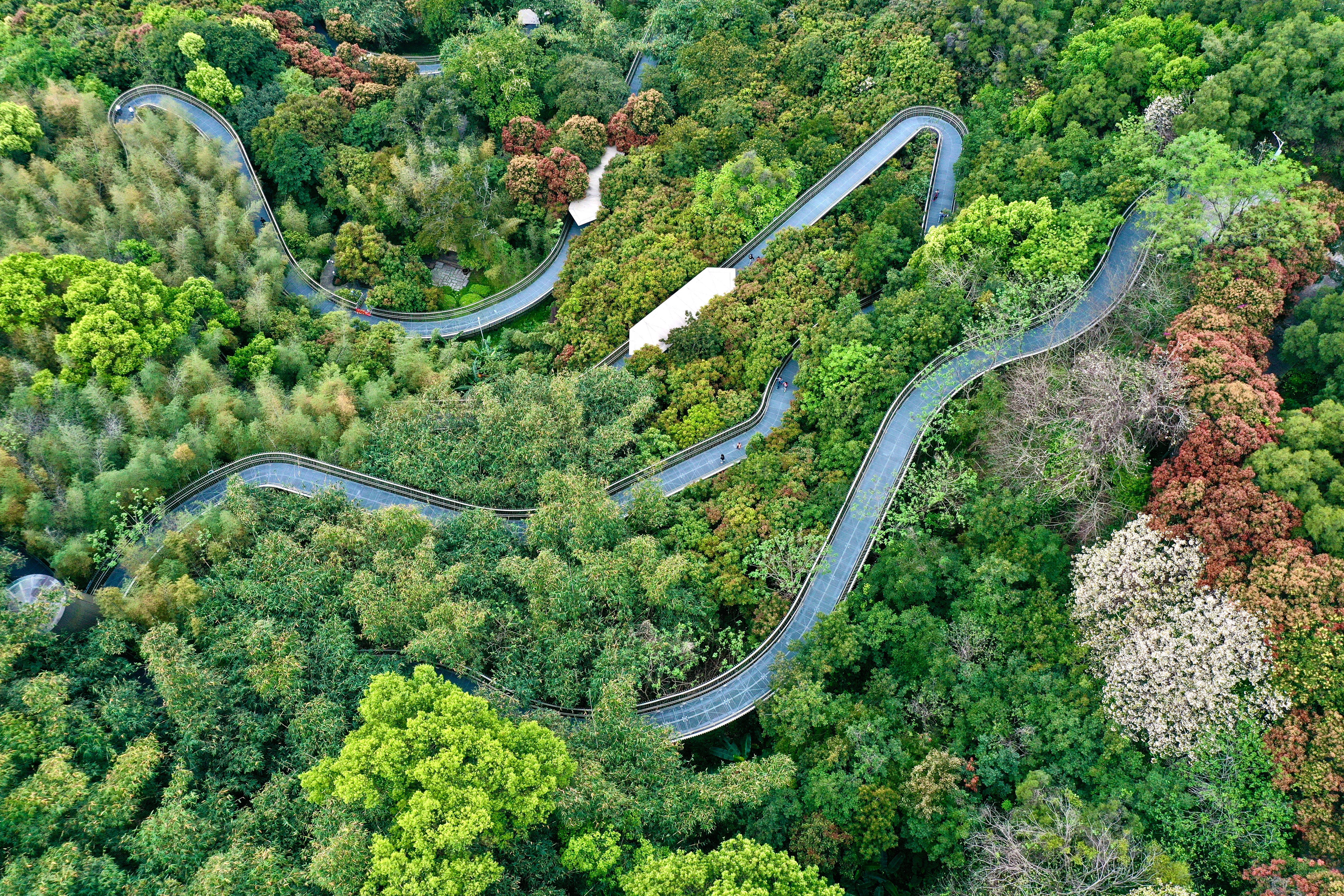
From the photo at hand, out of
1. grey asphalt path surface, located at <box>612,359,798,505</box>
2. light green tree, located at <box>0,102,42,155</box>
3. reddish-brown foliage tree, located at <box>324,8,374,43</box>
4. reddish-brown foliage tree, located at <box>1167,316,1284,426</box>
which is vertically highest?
reddish-brown foliage tree, located at <box>324,8,374,43</box>

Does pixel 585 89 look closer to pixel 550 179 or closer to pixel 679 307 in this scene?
pixel 550 179

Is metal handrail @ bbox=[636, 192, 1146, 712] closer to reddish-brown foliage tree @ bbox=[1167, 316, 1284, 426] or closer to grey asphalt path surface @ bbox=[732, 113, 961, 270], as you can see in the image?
reddish-brown foliage tree @ bbox=[1167, 316, 1284, 426]

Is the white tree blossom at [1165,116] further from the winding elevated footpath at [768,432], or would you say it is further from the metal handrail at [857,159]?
the metal handrail at [857,159]

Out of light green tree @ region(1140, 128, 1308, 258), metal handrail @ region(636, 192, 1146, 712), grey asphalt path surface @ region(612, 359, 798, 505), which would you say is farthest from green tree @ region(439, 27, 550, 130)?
light green tree @ region(1140, 128, 1308, 258)

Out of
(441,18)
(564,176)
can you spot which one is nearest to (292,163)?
(564,176)

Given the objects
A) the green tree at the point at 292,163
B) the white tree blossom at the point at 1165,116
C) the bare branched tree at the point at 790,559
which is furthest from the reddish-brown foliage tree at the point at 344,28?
the white tree blossom at the point at 1165,116

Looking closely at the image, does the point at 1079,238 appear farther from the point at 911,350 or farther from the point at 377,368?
the point at 377,368
